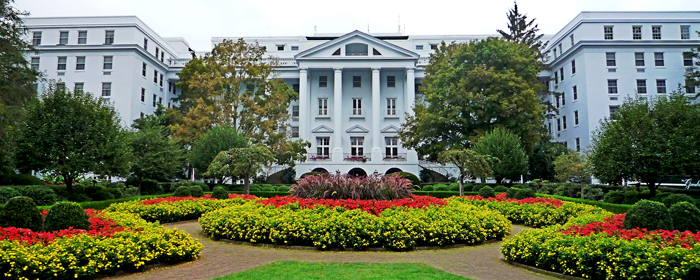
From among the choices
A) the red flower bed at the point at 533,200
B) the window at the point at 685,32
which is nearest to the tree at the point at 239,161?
the red flower bed at the point at 533,200

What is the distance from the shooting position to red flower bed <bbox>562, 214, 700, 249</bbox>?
7262mm

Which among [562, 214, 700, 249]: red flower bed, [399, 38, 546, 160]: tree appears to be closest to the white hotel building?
[399, 38, 546, 160]: tree

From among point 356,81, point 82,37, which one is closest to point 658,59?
point 356,81

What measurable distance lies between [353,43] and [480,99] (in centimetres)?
1769

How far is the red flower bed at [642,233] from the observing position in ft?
23.8

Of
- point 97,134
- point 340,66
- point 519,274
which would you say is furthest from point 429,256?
point 340,66

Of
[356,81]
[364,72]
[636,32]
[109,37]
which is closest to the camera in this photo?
[636,32]

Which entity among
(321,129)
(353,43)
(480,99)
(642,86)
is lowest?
(321,129)

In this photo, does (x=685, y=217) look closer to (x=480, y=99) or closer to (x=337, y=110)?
(x=480, y=99)

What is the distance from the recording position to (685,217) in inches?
343

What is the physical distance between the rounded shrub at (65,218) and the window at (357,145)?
121 feet

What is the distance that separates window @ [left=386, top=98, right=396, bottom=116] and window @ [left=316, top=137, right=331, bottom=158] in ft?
23.4

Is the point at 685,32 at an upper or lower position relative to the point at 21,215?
upper

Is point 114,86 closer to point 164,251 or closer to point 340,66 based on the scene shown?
point 340,66
